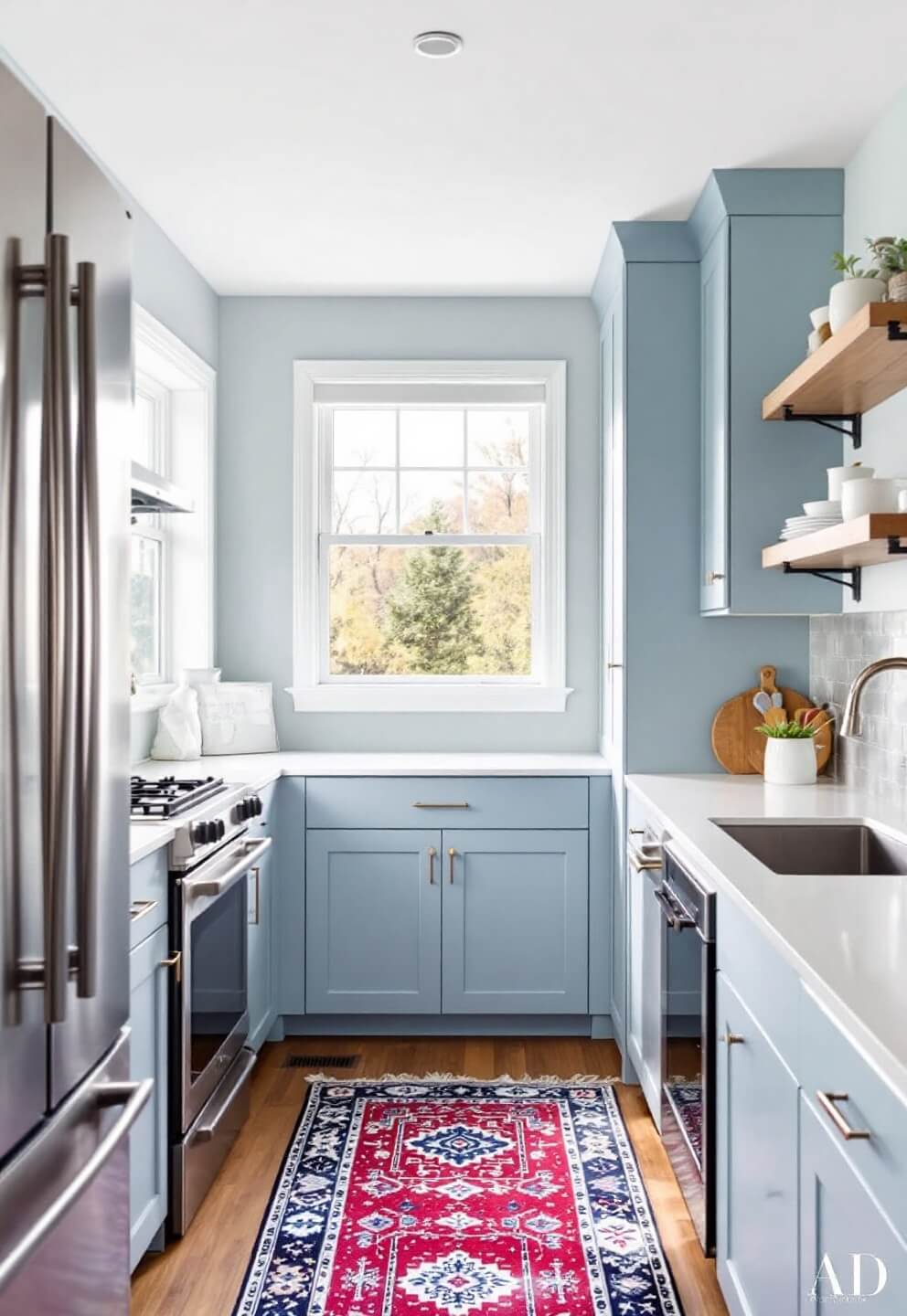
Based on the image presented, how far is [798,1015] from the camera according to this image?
1467 mm

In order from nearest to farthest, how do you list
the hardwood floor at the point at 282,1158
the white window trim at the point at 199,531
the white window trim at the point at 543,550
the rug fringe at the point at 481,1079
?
the hardwood floor at the point at 282,1158 → the rug fringe at the point at 481,1079 → the white window trim at the point at 199,531 → the white window trim at the point at 543,550

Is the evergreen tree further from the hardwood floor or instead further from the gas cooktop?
the hardwood floor

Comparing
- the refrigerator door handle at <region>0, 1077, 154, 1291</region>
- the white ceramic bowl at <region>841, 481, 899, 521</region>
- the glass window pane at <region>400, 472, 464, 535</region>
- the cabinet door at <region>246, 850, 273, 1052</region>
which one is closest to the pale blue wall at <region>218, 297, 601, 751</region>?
the glass window pane at <region>400, 472, 464, 535</region>

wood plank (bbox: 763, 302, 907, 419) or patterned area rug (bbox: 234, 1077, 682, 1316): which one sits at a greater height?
wood plank (bbox: 763, 302, 907, 419)

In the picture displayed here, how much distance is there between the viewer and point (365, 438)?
4051 millimetres

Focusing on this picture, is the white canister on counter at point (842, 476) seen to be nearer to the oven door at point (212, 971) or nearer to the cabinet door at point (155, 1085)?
the oven door at point (212, 971)

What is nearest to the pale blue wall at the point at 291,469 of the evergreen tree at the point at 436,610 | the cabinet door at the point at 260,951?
the evergreen tree at the point at 436,610

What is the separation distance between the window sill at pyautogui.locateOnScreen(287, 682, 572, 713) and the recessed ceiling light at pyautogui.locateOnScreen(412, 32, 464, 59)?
2.19 meters

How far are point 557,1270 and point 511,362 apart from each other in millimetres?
2920

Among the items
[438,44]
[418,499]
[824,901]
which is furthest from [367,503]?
[824,901]

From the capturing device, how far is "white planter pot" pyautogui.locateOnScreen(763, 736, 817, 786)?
2957mm

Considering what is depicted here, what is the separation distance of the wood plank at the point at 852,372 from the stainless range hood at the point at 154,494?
58.2 inches

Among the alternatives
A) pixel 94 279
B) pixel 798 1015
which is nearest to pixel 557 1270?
pixel 798 1015

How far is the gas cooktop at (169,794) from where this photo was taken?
2371 mm
